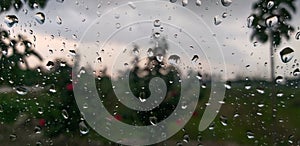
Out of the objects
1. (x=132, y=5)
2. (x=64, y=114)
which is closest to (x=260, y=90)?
(x=132, y=5)

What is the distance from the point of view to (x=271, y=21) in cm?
105

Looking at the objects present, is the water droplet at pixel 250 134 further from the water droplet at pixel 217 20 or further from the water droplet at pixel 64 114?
the water droplet at pixel 64 114

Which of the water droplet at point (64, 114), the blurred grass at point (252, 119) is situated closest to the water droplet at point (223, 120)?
the blurred grass at point (252, 119)

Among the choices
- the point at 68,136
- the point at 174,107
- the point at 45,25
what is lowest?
the point at 68,136

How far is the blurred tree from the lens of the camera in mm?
1041

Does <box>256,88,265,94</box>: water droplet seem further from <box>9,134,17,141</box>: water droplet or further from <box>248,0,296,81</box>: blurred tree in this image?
<box>9,134,17,141</box>: water droplet

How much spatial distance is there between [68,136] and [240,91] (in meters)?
0.48

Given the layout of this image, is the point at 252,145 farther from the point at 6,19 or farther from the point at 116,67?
the point at 6,19

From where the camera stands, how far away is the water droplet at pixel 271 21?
104 centimetres

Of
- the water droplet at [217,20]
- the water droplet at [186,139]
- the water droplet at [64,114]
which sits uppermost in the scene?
the water droplet at [217,20]

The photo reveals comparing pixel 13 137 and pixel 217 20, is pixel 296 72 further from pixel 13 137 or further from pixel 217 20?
pixel 13 137

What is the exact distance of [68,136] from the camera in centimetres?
108

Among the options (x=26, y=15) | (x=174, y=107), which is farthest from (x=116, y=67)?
(x=26, y=15)

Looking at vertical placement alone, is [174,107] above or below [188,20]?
below
